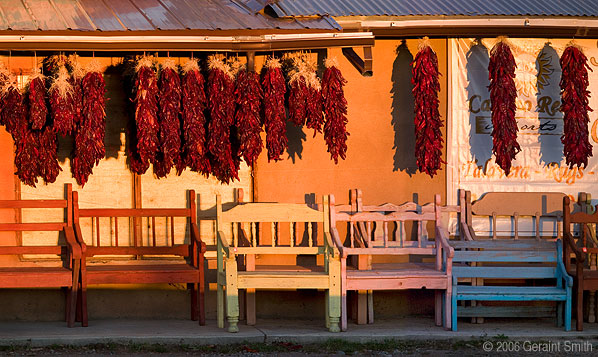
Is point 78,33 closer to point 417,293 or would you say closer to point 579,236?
point 417,293

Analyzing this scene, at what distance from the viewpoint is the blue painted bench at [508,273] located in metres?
9.30

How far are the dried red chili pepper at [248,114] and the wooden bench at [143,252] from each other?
0.97 meters

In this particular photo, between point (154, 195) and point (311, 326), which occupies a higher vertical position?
point (154, 195)

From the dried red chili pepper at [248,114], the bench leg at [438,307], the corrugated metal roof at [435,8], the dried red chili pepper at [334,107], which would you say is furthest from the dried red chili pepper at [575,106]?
the dried red chili pepper at [248,114]

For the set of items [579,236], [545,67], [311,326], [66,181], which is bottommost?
[311,326]

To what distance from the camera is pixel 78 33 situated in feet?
30.0

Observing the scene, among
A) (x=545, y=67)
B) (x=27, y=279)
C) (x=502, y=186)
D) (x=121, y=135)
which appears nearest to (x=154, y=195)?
(x=121, y=135)

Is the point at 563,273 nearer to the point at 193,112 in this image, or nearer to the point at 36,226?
the point at 193,112

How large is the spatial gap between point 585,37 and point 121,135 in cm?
525

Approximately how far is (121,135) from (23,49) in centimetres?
152

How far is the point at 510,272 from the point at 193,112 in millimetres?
3699

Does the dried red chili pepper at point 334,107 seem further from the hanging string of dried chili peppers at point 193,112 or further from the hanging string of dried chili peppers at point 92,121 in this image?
the hanging string of dried chili peppers at point 92,121

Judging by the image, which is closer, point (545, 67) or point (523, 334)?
point (523, 334)

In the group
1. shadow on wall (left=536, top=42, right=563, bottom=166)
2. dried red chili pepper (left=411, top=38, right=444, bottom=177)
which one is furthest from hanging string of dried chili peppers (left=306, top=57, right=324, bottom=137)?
shadow on wall (left=536, top=42, right=563, bottom=166)
